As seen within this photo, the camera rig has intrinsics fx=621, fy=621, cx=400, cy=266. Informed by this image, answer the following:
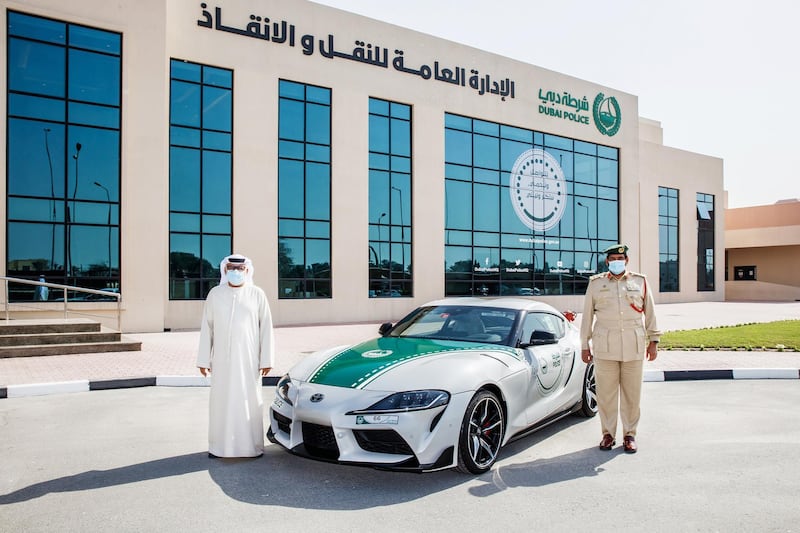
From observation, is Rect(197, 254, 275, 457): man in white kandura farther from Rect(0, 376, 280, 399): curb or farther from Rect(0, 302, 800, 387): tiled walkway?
Rect(0, 302, 800, 387): tiled walkway

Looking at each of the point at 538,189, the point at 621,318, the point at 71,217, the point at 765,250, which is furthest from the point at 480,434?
the point at 765,250

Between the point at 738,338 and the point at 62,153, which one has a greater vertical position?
the point at 62,153

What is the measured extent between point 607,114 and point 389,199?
48.6ft

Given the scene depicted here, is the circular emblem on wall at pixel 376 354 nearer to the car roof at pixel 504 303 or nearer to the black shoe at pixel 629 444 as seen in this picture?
the car roof at pixel 504 303

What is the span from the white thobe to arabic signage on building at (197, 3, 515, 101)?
16.5m

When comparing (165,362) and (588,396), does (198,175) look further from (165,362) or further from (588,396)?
(588,396)

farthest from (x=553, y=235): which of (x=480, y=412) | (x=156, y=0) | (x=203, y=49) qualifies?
(x=480, y=412)

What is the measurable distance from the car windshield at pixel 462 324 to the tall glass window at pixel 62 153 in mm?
13066

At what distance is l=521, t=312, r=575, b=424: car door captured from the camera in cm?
569

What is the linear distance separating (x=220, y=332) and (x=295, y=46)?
698 inches

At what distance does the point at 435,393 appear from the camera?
464 cm

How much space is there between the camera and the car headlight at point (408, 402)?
452cm

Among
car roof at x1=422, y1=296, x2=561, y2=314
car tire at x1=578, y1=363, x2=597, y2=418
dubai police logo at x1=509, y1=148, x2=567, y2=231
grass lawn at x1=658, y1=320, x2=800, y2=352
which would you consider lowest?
grass lawn at x1=658, y1=320, x2=800, y2=352

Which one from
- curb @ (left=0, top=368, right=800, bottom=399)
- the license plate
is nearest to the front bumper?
the license plate
